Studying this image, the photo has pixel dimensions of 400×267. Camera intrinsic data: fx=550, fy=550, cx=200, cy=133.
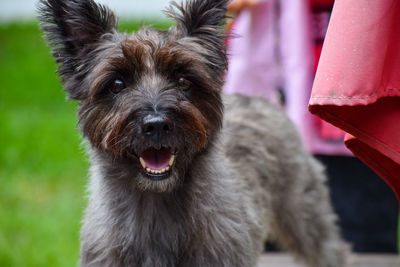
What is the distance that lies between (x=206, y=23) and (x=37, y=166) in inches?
239

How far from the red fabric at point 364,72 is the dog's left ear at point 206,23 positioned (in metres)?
1.12

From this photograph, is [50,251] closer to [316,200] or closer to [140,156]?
[316,200]

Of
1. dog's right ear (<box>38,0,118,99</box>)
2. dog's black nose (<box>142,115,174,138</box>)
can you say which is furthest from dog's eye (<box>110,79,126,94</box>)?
dog's black nose (<box>142,115,174,138</box>)

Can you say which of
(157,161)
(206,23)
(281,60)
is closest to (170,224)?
→ (157,161)

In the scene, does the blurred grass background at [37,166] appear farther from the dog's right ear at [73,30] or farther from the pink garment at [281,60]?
the pink garment at [281,60]

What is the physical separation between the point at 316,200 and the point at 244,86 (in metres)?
1.32

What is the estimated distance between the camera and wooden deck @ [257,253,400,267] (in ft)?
17.8

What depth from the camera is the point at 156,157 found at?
129 inches

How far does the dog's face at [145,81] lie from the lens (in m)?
3.14

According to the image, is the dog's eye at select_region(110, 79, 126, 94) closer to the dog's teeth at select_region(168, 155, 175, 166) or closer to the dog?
the dog

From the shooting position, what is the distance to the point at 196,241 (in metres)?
3.38

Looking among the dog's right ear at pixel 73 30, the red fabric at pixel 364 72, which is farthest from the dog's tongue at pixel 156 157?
the red fabric at pixel 364 72

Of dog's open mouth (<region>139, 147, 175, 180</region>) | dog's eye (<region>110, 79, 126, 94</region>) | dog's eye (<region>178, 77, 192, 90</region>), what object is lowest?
dog's open mouth (<region>139, 147, 175, 180</region>)

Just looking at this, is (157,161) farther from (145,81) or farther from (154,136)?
(145,81)
